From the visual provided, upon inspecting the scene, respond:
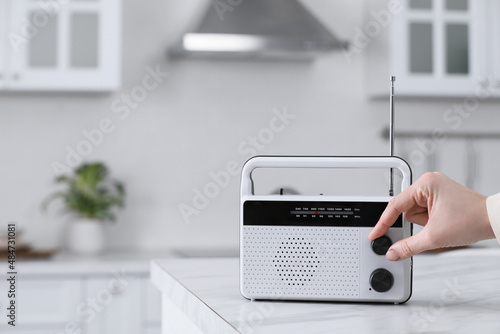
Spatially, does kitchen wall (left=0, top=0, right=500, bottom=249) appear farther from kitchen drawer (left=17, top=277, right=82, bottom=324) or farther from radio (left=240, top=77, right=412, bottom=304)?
radio (left=240, top=77, right=412, bottom=304)

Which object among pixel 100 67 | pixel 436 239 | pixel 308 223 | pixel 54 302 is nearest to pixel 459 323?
pixel 436 239

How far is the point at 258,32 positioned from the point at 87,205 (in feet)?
3.58

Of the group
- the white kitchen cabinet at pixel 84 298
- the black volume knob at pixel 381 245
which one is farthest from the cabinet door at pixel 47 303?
the black volume knob at pixel 381 245

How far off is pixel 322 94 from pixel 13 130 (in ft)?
4.95

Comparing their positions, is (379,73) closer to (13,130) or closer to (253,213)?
(13,130)

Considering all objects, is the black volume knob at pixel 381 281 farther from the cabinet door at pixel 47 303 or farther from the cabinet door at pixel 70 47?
the cabinet door at pixel 70 47

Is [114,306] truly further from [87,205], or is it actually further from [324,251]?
[324,251]

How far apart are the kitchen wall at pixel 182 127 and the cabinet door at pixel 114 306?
0.56m

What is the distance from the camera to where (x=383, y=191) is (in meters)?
3.27

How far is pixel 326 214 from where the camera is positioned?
94cm

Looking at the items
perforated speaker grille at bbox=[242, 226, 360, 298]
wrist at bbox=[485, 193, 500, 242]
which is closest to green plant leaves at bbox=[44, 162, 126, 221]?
perforated speaker grille at bbox=[242, 226, 360, 298]

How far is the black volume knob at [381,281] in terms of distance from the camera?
0.93m

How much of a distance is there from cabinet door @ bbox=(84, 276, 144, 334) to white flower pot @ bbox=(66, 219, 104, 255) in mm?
368

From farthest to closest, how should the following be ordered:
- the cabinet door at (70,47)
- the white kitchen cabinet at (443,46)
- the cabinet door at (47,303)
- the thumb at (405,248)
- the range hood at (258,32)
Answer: the white kitchen cabinet at (443,46) → the range hood at (258,32) → the cabinet door at (70,47) → the cabinet door at (47,303) → the thumb at (405,248)
